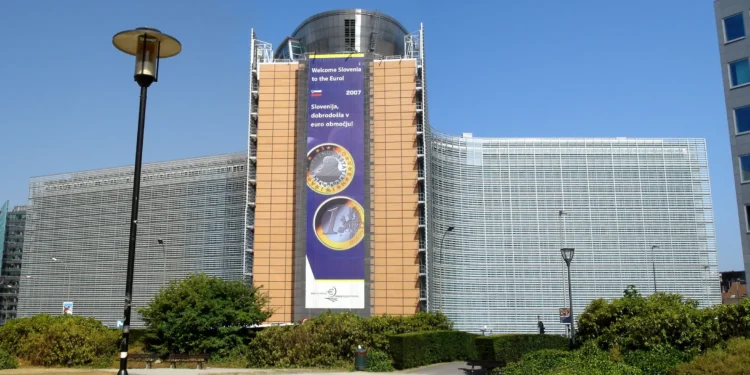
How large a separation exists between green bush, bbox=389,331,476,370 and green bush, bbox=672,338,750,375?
15.2 metres

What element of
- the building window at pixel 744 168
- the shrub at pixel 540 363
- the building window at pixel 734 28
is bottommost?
the shrub at pixel 540 363

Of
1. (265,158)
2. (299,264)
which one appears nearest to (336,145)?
(265,158)

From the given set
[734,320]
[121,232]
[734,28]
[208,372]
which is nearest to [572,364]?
[734,320]

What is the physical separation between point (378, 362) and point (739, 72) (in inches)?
977

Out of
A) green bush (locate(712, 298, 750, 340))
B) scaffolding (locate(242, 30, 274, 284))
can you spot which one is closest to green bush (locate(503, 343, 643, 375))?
green bush (locate(712, 298, 750, 340))

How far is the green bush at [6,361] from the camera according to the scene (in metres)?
30.7

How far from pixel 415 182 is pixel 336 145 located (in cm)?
714

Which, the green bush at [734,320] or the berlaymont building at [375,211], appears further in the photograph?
the berlaymont building at [375,211]

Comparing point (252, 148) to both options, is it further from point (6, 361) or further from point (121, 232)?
point (6, 361)

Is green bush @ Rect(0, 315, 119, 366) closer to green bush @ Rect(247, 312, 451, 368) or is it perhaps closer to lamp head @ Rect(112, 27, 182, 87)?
green bush @ Rect(247, 312, 451, 368)

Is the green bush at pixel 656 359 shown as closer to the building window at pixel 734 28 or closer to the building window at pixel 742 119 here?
the building window at pixel 742 119

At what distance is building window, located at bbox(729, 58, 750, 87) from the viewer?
3741cm

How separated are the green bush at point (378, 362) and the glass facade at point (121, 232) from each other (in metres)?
40.1

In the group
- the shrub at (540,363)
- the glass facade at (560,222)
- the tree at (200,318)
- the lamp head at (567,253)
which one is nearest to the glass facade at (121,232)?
the glass facade at (560,222)
